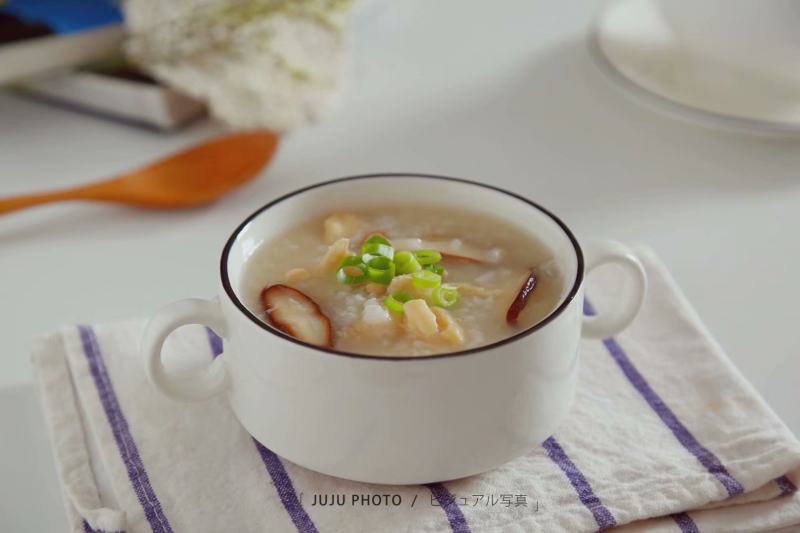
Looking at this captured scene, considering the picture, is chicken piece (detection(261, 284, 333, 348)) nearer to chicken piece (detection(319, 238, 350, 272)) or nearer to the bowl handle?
chicken piece (detection(319, 238, 350, 272))

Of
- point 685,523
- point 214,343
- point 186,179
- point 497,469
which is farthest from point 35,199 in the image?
point 685,523

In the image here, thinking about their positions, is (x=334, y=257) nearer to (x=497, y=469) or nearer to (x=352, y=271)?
(x=352, y=271)

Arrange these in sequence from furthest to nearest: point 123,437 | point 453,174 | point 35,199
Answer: point 453,174 < point 35,199 < point 123,437

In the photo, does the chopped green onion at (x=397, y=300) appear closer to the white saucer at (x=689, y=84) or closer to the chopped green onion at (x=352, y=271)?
the chopped green onion at (x=352, y=271)

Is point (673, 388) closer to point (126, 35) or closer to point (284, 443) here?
point (284, 443)

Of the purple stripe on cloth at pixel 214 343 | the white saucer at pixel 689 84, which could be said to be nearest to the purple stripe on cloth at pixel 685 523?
the purple stripe on cloth at pixel 214 343
